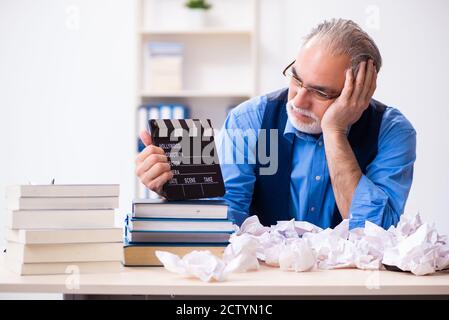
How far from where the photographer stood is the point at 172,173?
126cm

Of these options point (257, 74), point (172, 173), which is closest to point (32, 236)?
point (172, 173)

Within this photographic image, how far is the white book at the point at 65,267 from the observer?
108cm

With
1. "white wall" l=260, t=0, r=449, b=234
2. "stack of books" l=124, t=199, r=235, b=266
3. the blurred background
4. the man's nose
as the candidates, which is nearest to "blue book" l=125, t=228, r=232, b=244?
"stack of books" l=124, t=199, r=235, b=266

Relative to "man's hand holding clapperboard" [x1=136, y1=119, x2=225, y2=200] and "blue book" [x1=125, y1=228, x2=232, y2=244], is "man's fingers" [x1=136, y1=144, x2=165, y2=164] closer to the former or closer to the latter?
"man's hand holding clapperboard" [x1=136, y1=119, x2=225, y2=200]

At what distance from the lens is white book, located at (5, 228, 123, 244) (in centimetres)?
108

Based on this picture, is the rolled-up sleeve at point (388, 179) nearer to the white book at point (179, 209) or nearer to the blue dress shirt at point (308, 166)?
the blue dress shirt at point (308, 166)

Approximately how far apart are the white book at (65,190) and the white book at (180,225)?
76 millimetres

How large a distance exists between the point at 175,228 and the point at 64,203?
198mm

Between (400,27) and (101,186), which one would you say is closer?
(101,186)

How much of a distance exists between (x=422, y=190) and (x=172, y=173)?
2.81 metres

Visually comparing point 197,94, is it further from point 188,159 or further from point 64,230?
point 64,230

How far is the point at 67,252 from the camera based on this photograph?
1.10m

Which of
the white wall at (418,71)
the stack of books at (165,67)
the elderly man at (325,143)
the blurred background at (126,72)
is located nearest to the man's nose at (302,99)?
the elderly man at (325,143)
